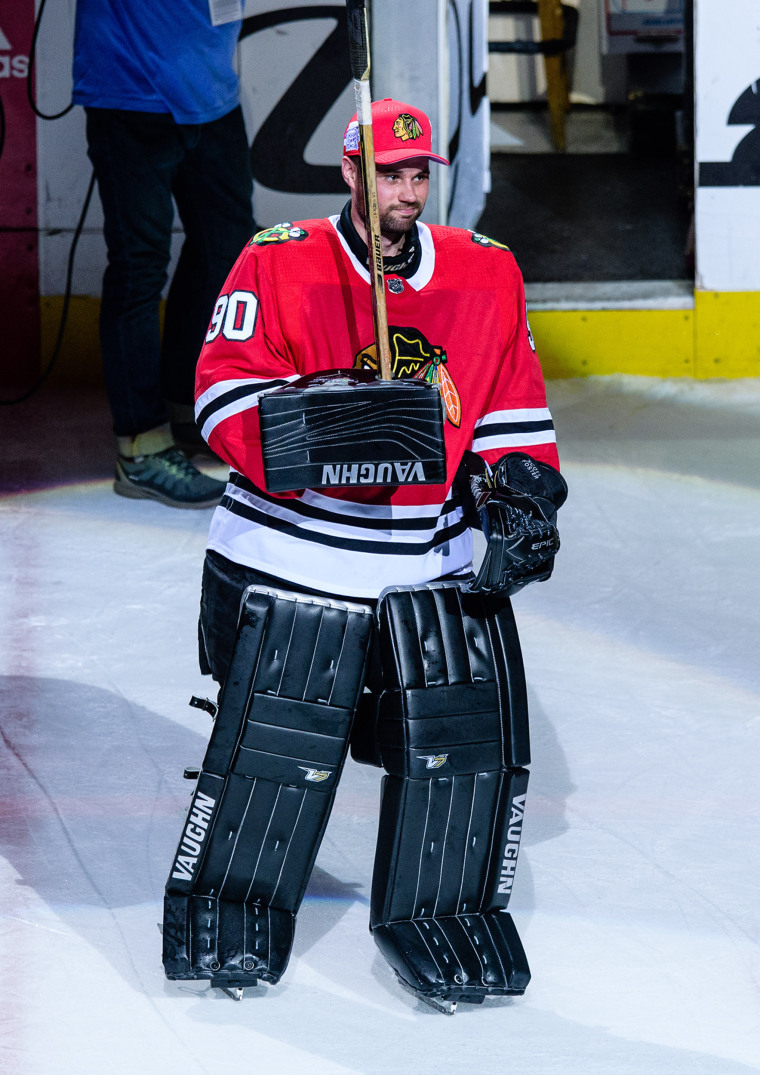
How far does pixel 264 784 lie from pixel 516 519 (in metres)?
0.47

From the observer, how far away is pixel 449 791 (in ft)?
6.23

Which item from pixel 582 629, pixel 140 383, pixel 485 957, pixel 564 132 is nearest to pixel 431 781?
pixel 485 957

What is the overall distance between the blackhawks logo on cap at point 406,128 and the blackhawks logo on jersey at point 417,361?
24cm

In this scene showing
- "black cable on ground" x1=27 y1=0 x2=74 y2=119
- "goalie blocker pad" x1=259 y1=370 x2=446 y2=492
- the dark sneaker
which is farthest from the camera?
"black cable on ground" x1=27 y1=0 x2=74 y2=119

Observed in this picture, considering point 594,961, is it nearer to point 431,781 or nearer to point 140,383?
point 431,781

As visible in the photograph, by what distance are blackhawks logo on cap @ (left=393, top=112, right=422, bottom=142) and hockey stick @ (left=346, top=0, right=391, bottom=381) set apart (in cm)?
9

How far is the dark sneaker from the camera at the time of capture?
12.9ft

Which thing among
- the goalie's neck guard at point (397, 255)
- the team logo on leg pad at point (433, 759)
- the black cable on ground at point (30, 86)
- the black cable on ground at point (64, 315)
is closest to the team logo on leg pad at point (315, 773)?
the team logo on leg pad at point (433, 759)

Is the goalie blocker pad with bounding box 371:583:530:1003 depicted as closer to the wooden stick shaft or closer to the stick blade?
the wooden stick shaft

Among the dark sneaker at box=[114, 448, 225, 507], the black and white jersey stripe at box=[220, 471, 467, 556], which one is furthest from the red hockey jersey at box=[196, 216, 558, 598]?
the dark sneaker at box=[114, 448, 225, 507]

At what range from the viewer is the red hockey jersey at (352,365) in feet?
6.28

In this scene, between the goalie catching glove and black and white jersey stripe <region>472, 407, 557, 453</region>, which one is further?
black and white jersey stripe <region>472, 407, 557, 453</region>

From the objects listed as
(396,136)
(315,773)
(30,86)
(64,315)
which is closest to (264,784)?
(315,773)

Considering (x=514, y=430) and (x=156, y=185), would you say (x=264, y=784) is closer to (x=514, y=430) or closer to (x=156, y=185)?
(x=514, y=430)
